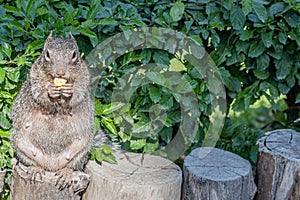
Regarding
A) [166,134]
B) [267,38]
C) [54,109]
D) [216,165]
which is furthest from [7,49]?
[267,38]

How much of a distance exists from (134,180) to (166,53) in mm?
919

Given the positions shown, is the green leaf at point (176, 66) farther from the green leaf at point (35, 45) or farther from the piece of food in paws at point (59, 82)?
the piece of food in paws at point (59, 82)

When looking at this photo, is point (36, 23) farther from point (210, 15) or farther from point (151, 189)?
point (151, 189)

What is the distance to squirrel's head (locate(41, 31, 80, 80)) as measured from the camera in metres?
3.01

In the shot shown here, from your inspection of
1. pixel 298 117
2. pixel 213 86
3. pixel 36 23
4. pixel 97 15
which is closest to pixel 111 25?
pixel 97 15

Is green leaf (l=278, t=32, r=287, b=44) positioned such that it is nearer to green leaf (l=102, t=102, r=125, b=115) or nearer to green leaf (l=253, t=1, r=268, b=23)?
green leaf (l=253, t=1, r=268, b=23)

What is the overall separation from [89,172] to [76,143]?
0.18 m

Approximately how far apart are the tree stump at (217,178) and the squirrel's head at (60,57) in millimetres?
924

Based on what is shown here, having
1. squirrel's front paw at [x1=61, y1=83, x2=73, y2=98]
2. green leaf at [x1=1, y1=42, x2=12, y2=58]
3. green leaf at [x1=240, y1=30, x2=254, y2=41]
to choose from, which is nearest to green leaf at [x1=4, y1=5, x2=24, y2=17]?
green leaf at [x1=1, y1=42, x2=12, y2=58]

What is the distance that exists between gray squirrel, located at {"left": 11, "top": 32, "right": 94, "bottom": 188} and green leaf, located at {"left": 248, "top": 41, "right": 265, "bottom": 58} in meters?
1.19

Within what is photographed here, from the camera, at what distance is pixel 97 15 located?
3834 millimetres

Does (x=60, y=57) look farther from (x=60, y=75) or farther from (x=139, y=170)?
(x=139, y=170)

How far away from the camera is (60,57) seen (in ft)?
9.89

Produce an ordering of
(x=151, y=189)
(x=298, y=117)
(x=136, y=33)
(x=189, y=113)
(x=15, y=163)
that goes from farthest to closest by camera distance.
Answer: (x=298, y=117) → (x=189, y=113) → (x=136, y=33) → (x=15, y=163) → (x=151, y=189)
